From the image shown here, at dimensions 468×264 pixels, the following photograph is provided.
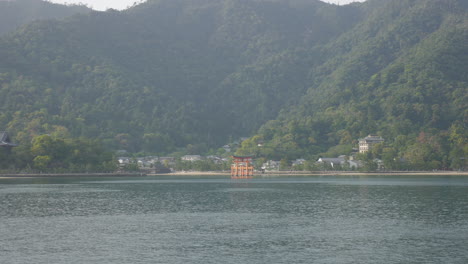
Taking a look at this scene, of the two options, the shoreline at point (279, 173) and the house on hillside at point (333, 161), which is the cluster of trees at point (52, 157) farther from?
the house on hillside at point (333, 161)

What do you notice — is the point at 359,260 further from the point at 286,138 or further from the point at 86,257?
the point at 286,138

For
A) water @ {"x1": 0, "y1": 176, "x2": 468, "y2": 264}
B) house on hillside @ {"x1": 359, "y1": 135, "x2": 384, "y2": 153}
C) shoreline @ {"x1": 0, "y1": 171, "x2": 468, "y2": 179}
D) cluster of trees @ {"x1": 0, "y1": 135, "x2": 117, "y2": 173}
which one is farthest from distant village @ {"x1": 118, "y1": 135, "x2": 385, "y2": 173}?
water @ {"x1": 0, "y1": 176, "x2": 468, "y2": 264}

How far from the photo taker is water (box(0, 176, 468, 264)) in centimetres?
3306

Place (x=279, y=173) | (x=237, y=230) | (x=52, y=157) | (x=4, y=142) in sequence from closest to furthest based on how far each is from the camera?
(x=237, y=230), (x=52, y=157), (x=4, y=142), (x=279, y=173)

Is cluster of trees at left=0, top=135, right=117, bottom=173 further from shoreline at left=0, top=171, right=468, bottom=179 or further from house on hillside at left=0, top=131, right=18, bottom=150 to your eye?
shoreline at left=0, top=171, right=468, bottom=179

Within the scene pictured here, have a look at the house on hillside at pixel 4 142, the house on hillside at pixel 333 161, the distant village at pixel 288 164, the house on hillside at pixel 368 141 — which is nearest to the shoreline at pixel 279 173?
the distant village at pixel 288 164

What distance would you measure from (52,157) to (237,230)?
98426 mm

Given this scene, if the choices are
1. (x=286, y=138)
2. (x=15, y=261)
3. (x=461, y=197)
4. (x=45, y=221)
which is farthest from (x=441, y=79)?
(x=15, y=261)

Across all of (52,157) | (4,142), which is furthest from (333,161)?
(4,142)

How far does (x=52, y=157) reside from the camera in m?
130

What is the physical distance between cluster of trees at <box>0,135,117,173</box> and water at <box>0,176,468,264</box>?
6394 cm

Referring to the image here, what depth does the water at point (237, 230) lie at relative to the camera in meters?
33.1

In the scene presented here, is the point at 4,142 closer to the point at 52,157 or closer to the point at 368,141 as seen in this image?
the point at 52,157

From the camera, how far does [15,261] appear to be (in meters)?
31.7
